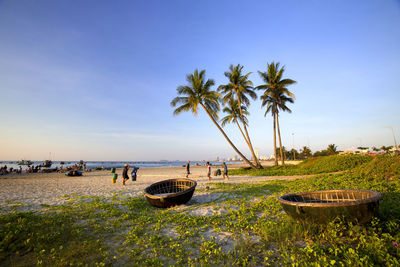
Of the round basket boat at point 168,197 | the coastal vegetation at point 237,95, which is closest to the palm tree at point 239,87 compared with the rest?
the coastal vegetation at point 237,95

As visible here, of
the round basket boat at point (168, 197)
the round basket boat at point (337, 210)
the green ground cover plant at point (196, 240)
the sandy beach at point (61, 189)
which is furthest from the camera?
the sandy beach at point (61, 189)

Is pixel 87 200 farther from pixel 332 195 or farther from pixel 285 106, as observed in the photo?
pixel 285 106

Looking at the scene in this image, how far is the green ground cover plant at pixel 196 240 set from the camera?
3.61m

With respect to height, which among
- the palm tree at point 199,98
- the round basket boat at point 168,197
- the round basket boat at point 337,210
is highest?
the palm tree at point 199,98

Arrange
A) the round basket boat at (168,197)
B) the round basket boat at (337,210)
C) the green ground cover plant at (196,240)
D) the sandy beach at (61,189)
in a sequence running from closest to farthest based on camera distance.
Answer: the green ground cover plant at (196,240), the round basket boat at (337,210), the round basket boat at (168,197), the sandy beach at (61,189)

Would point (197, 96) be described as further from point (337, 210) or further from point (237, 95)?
point (337, 210)

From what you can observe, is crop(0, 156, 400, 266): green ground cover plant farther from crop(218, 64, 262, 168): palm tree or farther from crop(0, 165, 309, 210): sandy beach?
crop(218, 64, 262, 168): palm tree

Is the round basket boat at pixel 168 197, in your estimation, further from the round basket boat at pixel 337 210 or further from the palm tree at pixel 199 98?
the palm tree at pixel 199 98

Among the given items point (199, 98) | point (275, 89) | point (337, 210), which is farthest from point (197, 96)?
point (337, 210)

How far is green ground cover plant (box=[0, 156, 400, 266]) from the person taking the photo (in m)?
3.61

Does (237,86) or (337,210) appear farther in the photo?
(237,86)

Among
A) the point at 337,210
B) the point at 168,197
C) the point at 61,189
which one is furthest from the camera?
the point at 61,189

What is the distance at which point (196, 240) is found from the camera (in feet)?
15.7

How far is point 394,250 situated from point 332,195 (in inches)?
112
